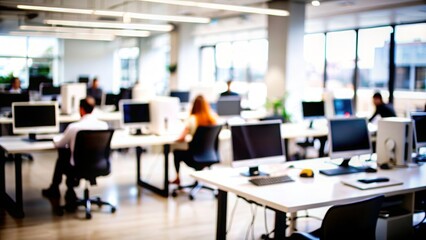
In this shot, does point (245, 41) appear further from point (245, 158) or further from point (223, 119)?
point (245, 158)

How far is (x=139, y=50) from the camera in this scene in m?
Answer: 18.1

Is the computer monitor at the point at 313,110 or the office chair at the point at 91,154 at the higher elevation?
the computer monitor at the point at 313,110

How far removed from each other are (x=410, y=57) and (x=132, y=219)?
273 inches

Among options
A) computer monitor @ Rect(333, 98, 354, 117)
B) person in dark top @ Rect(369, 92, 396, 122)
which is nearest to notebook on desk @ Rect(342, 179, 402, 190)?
person in dark top @ Rect(369, 92, 396, 122)

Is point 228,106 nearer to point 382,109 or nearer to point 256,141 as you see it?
point 382,109

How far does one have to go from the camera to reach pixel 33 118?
19.9 ft

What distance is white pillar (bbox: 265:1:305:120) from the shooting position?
9515 millimetres

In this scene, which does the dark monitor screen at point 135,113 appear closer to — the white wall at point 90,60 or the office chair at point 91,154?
the office chair at point 91,154

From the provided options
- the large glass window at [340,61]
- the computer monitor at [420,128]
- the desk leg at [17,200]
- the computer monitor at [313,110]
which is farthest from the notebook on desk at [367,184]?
the large glass window at [340,61]

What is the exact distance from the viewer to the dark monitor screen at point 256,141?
418 centimetres

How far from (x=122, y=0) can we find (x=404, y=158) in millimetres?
6491

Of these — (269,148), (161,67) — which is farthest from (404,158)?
(161,67)

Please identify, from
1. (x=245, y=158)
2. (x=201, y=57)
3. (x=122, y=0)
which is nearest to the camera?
(x=245, y=158)

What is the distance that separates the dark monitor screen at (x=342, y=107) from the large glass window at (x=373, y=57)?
73.9 inches
